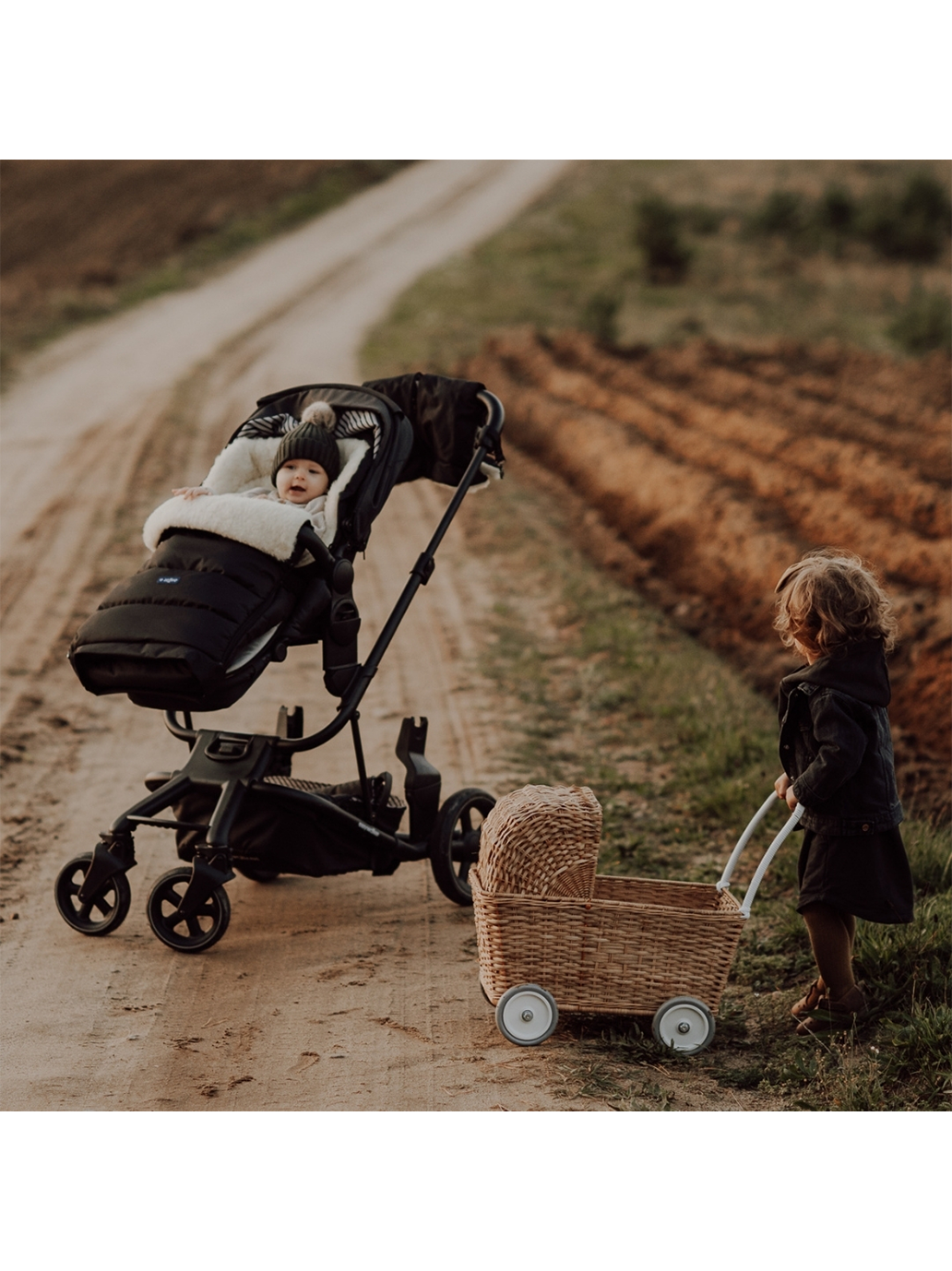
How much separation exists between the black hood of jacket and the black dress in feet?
1.54

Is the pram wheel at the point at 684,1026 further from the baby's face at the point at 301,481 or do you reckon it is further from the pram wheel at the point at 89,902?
the baby's face at the point at 301,481

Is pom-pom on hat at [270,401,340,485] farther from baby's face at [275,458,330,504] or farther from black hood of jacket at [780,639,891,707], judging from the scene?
black hood of jacket at [780,639,891,707]

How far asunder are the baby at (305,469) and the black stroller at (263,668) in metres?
0.11

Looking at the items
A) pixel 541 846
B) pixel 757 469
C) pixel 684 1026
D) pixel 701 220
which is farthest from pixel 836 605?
pixel 701 220

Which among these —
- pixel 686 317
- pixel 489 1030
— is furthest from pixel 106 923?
pixel 686 317

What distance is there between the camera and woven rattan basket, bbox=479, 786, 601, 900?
169 inches

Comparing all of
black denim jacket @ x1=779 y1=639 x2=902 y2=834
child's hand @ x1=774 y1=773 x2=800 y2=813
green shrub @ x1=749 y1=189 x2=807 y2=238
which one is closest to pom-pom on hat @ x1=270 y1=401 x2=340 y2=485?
black denim jacket @ x1=779 y1=639 x2=902 y2=834

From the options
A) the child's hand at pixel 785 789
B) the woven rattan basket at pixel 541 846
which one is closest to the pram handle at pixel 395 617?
the woven rattan basket at pixel 541 846

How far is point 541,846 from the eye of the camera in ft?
14.2

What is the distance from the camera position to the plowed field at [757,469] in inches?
329

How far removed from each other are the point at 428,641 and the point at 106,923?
4.32m

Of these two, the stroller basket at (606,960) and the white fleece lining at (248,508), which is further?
the white fleece lining at (248,508)

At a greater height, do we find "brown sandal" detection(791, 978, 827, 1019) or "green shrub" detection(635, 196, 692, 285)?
"brown sandal" detection(791, 978, 827, 1019)

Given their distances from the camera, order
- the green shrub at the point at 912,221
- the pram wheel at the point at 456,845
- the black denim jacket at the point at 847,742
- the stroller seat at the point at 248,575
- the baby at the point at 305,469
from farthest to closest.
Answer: the green shrub at the point at 912,221
the pram wheel at the point at 456,845
the baby at the point at 305,469
the stroller seat at the point at 248,575
the black denim jacket at the point at 847,742
